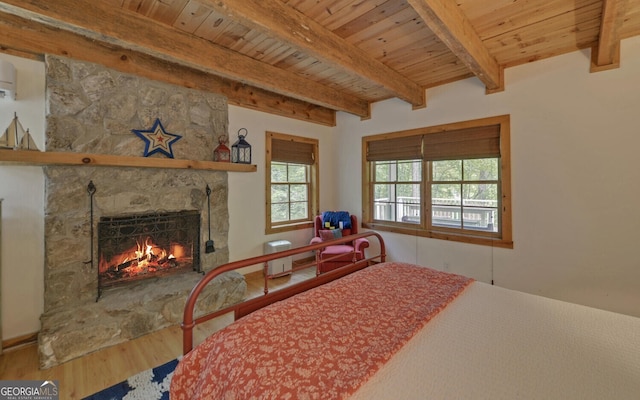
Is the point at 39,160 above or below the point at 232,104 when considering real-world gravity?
below

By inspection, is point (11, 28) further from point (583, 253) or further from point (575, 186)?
point (583, 253)

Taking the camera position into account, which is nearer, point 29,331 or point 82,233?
point 29,331

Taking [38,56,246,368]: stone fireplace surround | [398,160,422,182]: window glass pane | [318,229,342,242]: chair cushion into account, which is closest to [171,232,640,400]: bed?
[38,56,246,368]: stone fireplace surround

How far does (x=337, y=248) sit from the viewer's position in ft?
13.0

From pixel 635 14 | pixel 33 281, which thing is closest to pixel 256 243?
pixel 33 281

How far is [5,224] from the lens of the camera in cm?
225

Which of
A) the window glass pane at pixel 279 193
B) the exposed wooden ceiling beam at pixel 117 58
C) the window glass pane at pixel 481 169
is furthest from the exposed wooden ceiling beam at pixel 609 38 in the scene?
the window glass pane at pixel 279 193

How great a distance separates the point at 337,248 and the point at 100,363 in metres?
2.76

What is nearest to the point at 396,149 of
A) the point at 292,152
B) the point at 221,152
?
the point at 292,152

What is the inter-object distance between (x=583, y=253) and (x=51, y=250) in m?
5.03

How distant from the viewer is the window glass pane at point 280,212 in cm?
427

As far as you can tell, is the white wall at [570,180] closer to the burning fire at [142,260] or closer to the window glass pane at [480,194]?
the window glass pane at [480,194]

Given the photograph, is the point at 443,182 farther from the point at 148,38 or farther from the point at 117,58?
the point at 117,58

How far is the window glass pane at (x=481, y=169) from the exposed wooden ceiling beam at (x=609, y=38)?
1.22m
